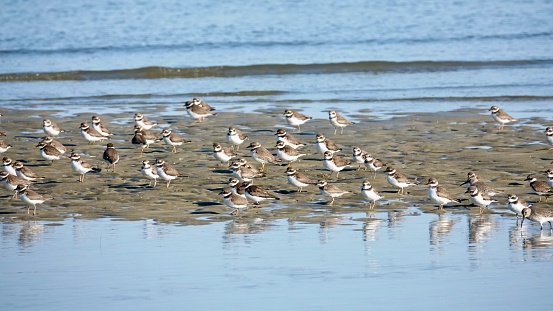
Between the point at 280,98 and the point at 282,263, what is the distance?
58.3 feet

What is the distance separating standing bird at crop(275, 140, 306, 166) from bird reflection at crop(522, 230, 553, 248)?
21.0ft

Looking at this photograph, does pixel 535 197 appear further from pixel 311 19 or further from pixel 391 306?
pixel 311 19

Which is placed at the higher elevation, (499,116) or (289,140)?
(289,140)

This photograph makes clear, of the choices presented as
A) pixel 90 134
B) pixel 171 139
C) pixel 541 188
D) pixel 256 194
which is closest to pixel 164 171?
pixel 256 194

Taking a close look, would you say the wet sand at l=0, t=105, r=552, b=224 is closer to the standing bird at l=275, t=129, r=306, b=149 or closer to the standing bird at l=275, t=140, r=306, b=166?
the standing bird at l=275, t=140, r=306, b=166

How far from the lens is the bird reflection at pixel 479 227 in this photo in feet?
46.9

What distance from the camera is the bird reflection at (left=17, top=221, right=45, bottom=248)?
14.4 metres

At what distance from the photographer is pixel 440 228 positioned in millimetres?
14984

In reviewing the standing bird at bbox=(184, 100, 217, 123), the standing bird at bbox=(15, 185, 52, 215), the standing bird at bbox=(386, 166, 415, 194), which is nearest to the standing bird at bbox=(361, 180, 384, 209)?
the standing bird at bbox=(386, 166, 415, 194)

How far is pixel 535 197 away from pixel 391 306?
22.9 ft

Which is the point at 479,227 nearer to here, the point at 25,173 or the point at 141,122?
the point at 25,173

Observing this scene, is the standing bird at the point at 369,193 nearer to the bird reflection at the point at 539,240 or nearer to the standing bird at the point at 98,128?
the bird reflection at the point at 539,240

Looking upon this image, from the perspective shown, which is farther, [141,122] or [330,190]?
[141,122]

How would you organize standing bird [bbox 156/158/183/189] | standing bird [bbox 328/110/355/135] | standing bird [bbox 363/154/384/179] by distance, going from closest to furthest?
standing bird [bbox 156/158/183/189] < standing bird [bbox 363/154/384/179] < standing bird [bbox 328/110/355/135]
